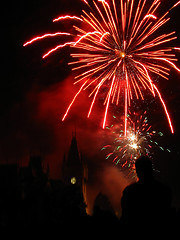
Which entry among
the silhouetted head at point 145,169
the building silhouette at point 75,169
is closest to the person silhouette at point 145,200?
the silhouetted head at point 145,169

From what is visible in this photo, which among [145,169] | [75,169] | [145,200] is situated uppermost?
[75,169]

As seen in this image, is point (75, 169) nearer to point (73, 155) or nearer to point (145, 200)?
point (73, 155)

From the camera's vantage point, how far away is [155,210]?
338cm

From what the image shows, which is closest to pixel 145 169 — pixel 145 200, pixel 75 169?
pixel 145 200

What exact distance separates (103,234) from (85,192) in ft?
274

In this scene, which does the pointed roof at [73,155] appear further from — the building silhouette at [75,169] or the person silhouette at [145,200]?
the person silhouette at [145,200]

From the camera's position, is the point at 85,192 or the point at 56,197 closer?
the point at 56,197

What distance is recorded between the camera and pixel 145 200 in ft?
11.3

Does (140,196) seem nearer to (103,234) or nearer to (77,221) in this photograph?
(103,234)

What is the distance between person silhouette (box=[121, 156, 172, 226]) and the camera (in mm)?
3367

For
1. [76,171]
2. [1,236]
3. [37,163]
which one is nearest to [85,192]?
[76,171]

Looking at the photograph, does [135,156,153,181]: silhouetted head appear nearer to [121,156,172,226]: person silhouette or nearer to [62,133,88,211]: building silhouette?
[121,156,172,226]: person silhouette

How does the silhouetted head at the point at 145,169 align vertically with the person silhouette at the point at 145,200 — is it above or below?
above

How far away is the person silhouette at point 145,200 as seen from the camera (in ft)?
11.0
